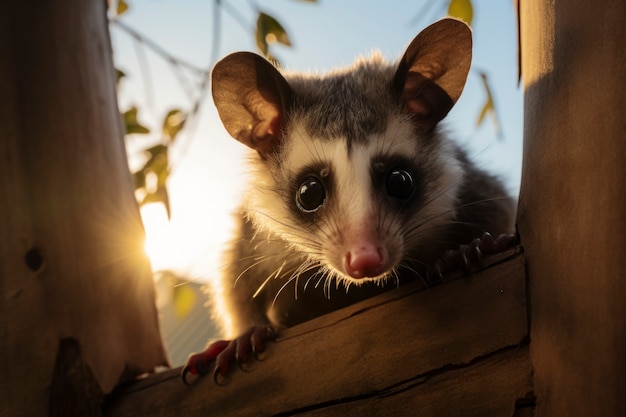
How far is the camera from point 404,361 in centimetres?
179

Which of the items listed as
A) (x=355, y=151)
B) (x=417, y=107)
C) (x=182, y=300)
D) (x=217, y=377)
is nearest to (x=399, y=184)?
(x=355, y=151)

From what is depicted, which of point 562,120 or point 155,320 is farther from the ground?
point 562,120

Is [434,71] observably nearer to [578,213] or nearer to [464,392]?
[578,213]

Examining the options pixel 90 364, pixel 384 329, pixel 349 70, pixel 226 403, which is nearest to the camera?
pixel 384 329

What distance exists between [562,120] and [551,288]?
0.43 m

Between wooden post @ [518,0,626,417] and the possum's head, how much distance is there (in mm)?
517

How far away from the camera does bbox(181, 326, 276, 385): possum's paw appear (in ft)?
6.98

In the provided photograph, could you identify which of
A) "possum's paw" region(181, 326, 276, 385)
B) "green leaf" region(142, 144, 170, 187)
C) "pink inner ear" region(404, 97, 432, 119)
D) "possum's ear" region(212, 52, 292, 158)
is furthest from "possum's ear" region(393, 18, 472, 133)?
"green leaf" region(142, 144, 170, 187)

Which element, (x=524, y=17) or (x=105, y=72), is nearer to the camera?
(x=524, y=17)

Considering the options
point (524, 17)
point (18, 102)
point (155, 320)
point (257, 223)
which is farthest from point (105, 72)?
point (524, 17)

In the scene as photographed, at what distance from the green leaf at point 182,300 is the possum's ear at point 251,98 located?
3.32 feet

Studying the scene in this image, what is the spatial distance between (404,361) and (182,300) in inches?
69.1

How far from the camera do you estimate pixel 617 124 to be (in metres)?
1.49

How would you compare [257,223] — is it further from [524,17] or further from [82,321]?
[524,17]
